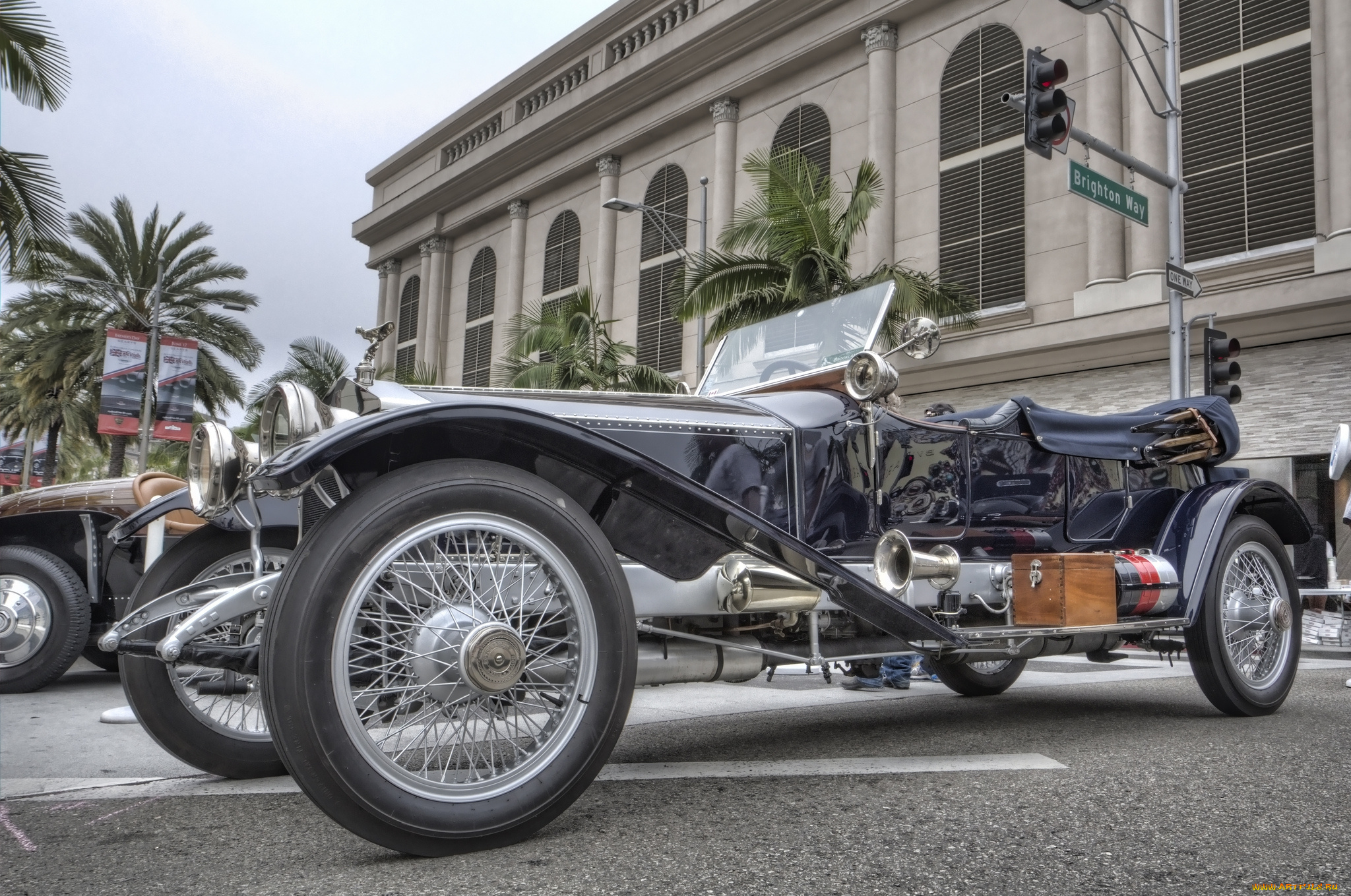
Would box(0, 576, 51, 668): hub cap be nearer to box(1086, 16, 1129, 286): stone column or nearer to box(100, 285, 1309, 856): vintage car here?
box(100, 285, 1309, 856): vintage car

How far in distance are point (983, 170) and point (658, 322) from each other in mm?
9112

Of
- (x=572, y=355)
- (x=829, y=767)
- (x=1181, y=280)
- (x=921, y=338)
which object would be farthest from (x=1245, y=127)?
(x=829, y=767)

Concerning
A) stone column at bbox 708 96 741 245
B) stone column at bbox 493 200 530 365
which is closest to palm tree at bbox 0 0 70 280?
stone column at bbox 708 96 741 245

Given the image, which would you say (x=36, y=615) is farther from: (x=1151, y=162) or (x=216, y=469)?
(x=1151, y=162)

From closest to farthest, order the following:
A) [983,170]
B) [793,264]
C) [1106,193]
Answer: [1106,193]
[793,264]
[983,170]

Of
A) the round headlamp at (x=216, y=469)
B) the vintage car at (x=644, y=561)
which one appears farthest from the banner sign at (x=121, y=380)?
the round headlamp at (x=216, y=469)

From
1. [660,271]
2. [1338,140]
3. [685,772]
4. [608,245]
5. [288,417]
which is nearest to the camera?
[288,417]

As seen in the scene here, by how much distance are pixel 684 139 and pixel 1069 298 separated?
438 inches

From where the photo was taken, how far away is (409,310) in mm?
35719

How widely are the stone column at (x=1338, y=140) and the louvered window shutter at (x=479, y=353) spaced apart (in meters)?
22.0

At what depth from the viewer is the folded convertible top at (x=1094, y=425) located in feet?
15.1

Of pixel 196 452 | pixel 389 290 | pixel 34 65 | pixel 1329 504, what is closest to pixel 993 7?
pixel 1329 504

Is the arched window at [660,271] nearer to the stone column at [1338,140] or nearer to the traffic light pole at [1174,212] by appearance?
the traffic light pole at [1174,212]

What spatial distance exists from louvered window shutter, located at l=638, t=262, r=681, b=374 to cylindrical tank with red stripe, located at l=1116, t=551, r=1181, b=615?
1958 centimetres
